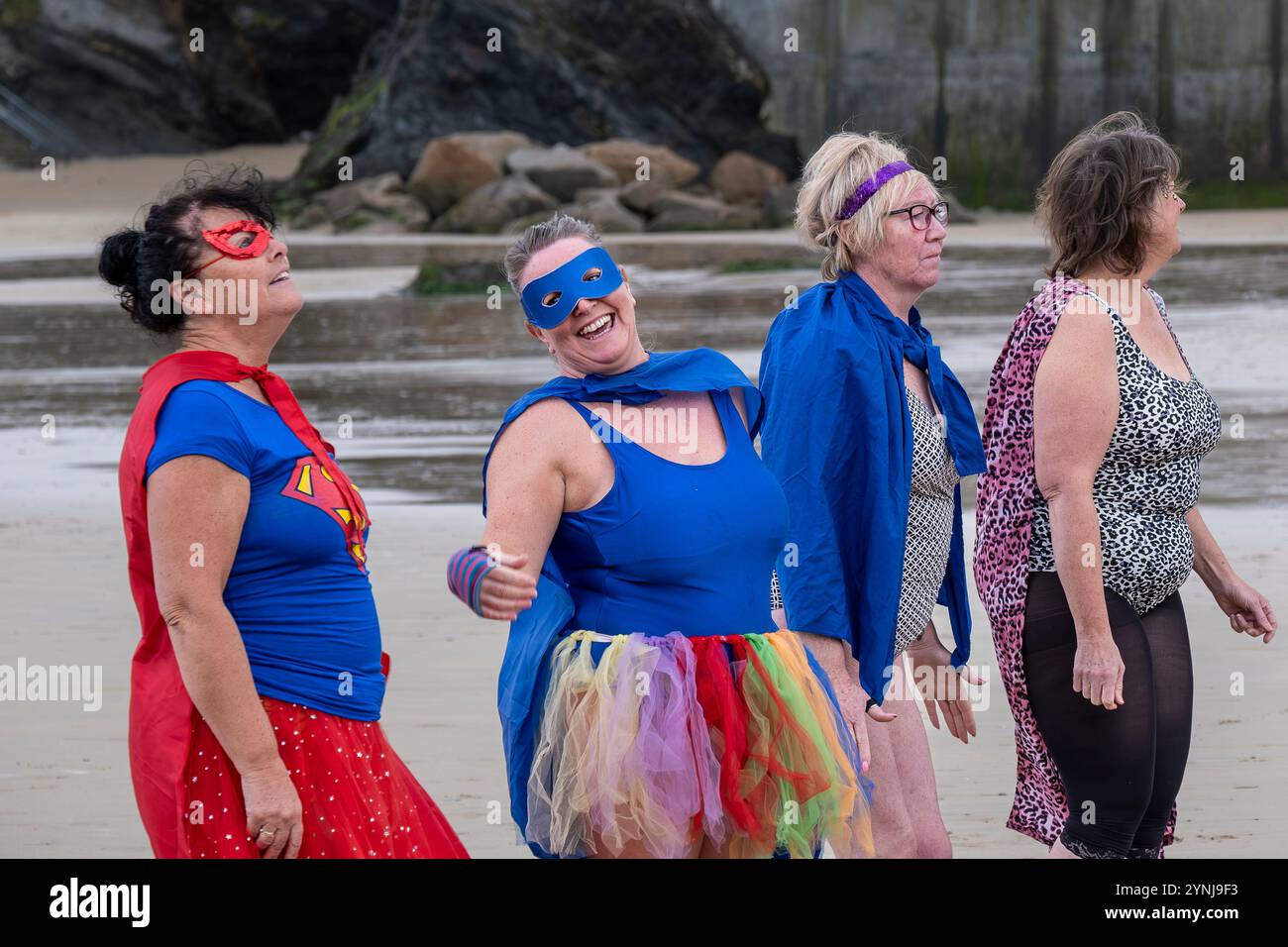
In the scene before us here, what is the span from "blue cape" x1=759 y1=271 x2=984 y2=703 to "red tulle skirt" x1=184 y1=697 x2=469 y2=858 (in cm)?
102

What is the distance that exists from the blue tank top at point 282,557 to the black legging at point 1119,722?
1.43 metres

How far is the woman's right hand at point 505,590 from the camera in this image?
334cm

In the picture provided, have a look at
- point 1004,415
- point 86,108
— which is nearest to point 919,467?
point 1004,415

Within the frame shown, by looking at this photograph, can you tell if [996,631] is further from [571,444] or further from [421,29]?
[421,29]

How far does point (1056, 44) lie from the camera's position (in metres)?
33.1

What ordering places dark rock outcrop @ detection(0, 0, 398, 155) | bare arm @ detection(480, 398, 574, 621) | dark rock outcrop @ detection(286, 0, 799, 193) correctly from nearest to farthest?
bare arm @ detection(480, 398, 574, 621) < dark rock outcrop @ detection(286, 0, 799, 193) < dark rock outcrop @ detection(0, 0, 398, 155)

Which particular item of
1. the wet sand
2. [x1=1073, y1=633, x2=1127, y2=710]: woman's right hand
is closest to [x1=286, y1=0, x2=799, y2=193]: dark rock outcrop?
the wet sand

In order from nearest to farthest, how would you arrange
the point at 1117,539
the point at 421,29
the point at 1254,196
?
the point at 1117,539 → the point at 1254,196 → the point at 421,29

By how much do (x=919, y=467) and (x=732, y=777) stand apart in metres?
1.05

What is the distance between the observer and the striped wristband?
11.0ft

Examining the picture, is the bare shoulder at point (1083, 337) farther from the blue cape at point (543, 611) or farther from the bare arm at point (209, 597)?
the bare arm at point (209, 597)

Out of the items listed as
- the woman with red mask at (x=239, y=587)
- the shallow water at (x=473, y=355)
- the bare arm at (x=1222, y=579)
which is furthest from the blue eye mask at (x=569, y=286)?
the shallow water at (x=473, y=355)

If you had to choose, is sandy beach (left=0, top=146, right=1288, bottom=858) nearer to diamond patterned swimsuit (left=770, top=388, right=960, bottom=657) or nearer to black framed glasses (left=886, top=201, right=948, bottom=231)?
diamond patterned swimsuit (left=770, top=388, right=960, bottom=657)

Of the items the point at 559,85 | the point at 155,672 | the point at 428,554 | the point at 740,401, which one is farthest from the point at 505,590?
the point at 559,85
